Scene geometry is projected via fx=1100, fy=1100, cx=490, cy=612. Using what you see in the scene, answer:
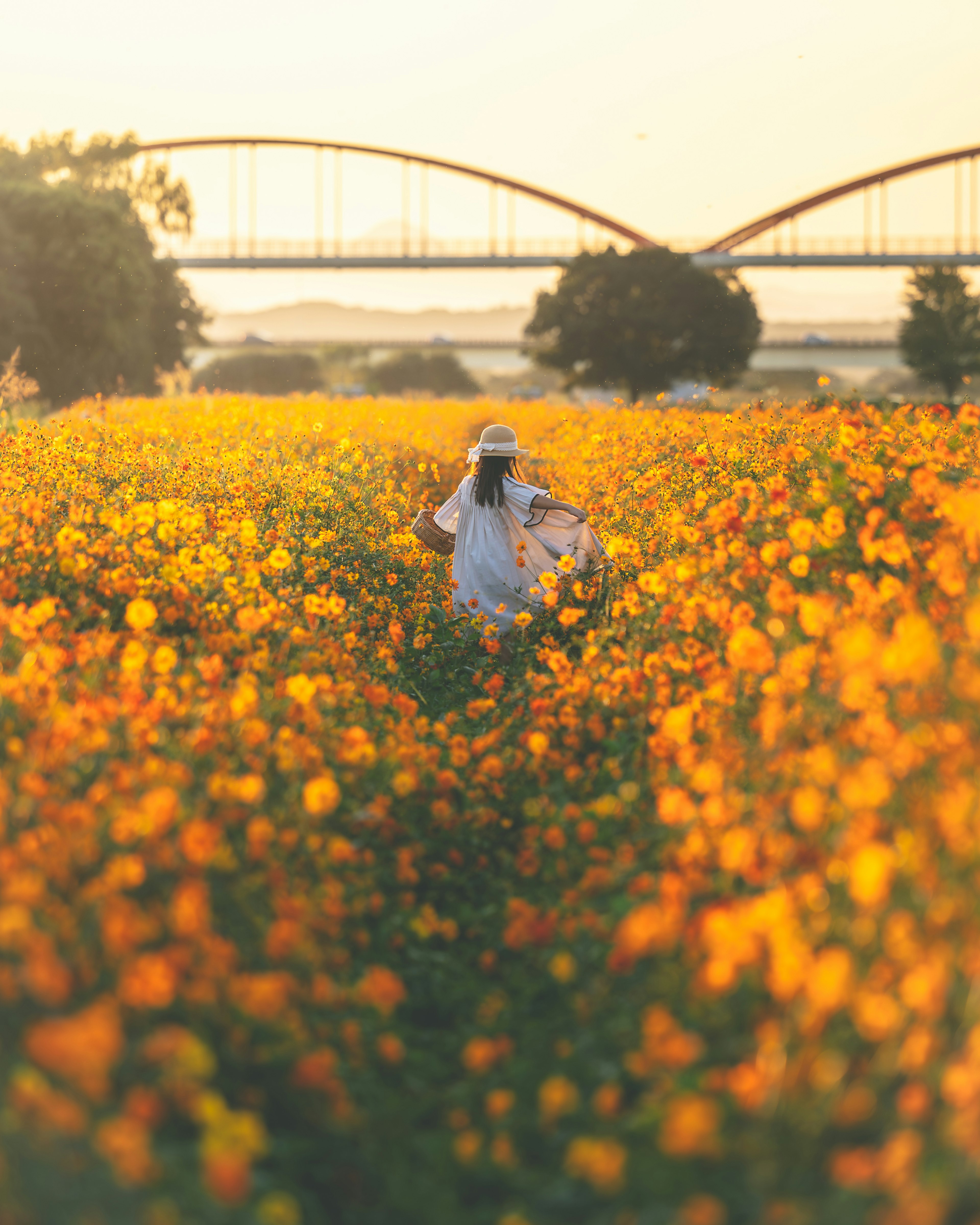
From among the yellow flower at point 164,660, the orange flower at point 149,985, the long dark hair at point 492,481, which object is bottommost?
the orange flower at point 149,985

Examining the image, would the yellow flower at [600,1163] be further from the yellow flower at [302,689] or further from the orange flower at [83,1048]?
the yellow flower at [302,689]

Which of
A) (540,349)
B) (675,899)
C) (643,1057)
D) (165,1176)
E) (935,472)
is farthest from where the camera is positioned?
(540,349)

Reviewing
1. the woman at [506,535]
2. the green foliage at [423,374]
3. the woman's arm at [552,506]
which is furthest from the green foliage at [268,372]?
the woman's arm at [552,506]

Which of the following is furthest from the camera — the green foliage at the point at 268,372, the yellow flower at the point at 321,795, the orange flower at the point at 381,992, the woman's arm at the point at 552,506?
the green foliage at the point at 268,372

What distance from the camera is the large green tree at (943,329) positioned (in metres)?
44.3

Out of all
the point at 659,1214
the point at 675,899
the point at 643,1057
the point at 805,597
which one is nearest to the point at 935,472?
the point at 805,597

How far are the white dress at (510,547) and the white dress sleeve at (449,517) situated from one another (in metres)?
0.36

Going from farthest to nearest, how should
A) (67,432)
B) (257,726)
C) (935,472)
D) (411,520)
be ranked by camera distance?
(411,520)
(67,432)
(935,472)
(257,726)

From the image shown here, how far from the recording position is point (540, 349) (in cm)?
4156

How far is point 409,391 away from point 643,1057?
1122 inches

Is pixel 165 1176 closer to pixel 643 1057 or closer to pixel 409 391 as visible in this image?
pixel 643 1057

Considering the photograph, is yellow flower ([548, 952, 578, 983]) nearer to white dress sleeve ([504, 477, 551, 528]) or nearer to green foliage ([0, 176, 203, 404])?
white dress sleeve ([504, 477, 551, 528])

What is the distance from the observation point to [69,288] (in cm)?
3028

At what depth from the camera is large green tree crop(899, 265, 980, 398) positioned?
44.3 m
